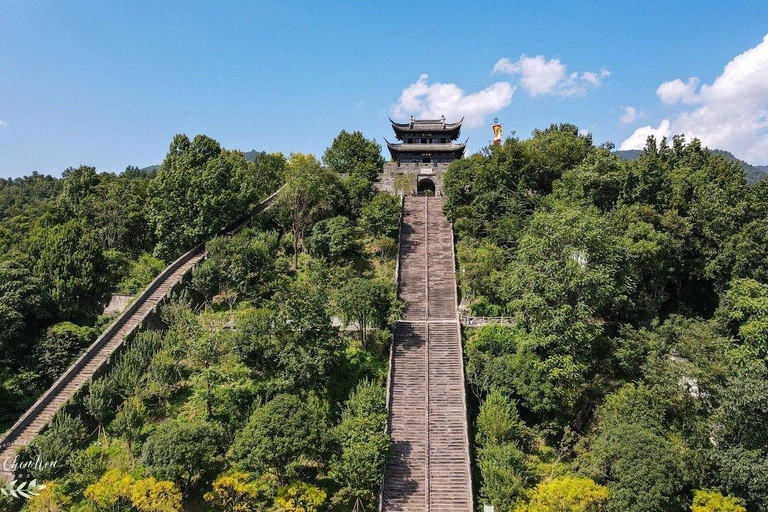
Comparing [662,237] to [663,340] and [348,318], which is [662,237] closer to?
[663,340]

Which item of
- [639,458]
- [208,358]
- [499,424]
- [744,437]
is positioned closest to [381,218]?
[208,358]

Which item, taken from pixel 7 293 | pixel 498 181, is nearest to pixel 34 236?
pixel 7 293

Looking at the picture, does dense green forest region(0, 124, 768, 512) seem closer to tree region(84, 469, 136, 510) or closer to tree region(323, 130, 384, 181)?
tree region(84, 469, 136, 510)

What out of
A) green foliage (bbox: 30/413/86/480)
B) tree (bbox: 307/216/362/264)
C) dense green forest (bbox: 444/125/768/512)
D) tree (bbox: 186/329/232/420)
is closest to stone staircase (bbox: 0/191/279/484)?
green foliage (bbox: 30/413/86/480)

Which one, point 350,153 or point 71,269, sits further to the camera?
point 350,153

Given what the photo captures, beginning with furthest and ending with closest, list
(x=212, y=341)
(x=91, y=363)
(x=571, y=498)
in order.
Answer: (x=91, y=363), (x=212, y=341), (x=571, y=498)

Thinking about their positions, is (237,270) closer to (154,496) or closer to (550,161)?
(154,496)
